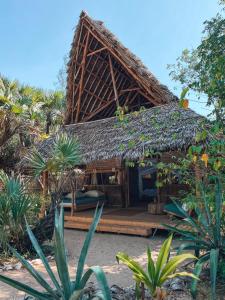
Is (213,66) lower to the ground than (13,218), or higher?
higher

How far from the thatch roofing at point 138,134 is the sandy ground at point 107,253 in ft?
7.14

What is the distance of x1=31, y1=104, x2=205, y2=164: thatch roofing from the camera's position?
25.1ft

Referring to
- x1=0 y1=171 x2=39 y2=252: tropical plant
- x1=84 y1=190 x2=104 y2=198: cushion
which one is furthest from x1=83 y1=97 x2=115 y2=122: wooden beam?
x1=0 y1=171 x2=39 y2=252: tropical plant

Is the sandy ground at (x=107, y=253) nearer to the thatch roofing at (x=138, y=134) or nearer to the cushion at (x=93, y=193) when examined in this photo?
the thatch roofing at (x=138, y=134)

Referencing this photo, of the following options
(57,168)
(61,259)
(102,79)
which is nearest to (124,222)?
(57,168)

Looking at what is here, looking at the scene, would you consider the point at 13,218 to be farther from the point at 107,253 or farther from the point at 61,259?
the point at 61,259

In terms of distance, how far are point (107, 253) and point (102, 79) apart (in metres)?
7.40

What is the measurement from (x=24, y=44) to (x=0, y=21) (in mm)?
5306

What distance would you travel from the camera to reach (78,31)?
1119 centimetres

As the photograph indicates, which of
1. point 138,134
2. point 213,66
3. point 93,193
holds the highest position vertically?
point 213,66

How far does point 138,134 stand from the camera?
8758mm

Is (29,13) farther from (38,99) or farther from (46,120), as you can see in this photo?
(46,120)

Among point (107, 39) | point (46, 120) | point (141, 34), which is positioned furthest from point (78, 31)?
point (46, 120)

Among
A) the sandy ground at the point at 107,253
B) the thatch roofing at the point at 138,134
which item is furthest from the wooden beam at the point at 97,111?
the sandy ground at the point at 107,253
